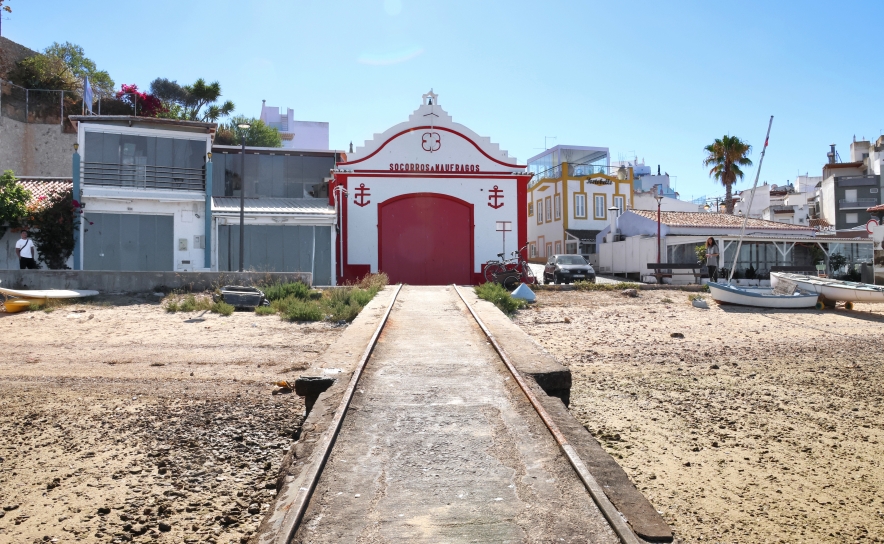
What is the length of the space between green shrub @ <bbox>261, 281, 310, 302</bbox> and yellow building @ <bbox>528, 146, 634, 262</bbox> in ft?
92.4

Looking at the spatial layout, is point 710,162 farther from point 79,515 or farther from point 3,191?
point 79,515

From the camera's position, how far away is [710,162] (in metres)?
46.4

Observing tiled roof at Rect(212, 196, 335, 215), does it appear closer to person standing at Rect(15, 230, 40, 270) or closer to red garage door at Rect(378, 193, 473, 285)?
red garage door at Rect(378, 193, 473, 285)

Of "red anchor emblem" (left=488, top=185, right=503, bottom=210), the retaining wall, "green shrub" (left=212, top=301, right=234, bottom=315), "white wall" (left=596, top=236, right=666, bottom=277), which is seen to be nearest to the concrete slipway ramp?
"green shrub" (left=212, top=301, right=234, bottom=315)

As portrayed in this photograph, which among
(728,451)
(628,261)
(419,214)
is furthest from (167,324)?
(628,261)

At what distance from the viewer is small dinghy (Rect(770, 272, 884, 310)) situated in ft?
57.6

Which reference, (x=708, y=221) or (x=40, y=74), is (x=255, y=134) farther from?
(x=708, y=221)

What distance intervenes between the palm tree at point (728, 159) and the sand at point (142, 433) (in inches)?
1590

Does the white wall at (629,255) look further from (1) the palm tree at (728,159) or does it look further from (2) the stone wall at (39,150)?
(2) the stone wall at (39,150)

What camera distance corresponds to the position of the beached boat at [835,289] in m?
17.5

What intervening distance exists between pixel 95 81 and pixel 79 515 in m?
47.6

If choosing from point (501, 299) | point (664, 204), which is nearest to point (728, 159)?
point (664, 204)

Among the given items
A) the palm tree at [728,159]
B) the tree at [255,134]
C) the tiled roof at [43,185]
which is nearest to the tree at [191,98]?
the tree at [255,134]

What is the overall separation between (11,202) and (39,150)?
19111mm
